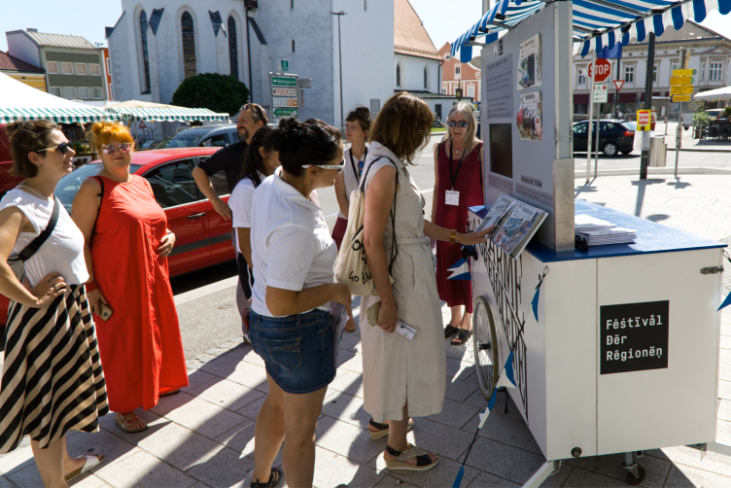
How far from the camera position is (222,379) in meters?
3.97

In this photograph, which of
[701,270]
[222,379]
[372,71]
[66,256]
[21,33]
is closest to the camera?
[701,270]

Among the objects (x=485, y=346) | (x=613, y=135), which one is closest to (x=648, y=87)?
(x=613, y=135)

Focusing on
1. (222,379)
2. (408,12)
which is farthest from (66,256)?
(408,12)

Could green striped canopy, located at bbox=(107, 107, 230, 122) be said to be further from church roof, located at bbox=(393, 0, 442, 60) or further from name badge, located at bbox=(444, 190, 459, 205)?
church roof, located at bbox=(393, 0, 442, 60)

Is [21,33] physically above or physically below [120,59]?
above

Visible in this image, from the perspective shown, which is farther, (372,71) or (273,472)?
(372,71)

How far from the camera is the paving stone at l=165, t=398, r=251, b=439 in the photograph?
3.28m

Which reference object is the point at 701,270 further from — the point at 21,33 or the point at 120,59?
the point at 21,33

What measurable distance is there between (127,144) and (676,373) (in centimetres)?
314

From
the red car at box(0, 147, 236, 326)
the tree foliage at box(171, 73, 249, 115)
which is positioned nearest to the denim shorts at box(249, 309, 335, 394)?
the red car at box(0, 147, 236, 326)

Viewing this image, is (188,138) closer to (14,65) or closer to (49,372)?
(49,372)

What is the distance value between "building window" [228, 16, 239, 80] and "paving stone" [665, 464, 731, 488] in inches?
1866

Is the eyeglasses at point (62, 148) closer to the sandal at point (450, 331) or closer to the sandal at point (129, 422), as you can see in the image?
the sandal at point (129, 422)

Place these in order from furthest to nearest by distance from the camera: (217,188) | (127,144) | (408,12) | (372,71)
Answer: (408,12), (372,71), (217,188), (127,144)
